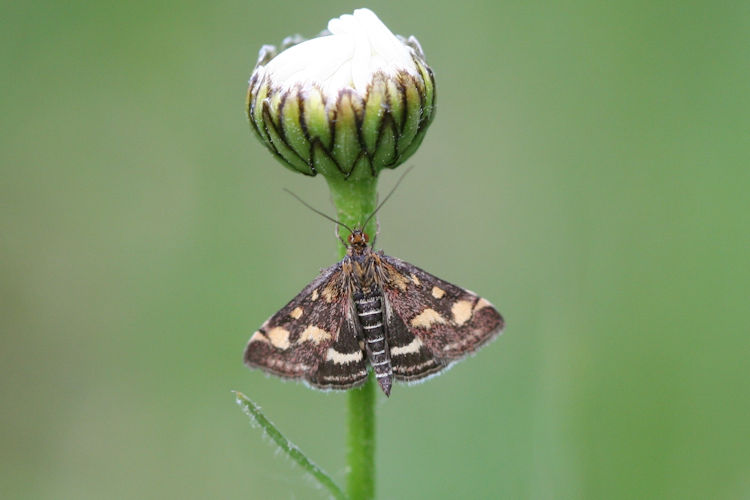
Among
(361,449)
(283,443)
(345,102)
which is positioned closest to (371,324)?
(361,449)

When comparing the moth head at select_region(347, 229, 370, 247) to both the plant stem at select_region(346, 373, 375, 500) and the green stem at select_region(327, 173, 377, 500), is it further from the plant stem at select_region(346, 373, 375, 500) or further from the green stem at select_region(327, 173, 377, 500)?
A: the plant stem at select_region(346, 373, 375, 500)

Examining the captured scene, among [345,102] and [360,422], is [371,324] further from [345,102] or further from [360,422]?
[345,102]

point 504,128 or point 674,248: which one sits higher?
point 504,128

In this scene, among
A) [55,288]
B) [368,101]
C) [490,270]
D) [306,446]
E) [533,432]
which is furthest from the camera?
[55,288]

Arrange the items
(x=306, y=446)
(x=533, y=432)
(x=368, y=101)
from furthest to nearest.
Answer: (x=306, y=446), (x=533, y=432), (x=368, y=101)

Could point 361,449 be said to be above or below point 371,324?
below

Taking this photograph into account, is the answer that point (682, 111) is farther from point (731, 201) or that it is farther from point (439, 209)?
point (439, 209)

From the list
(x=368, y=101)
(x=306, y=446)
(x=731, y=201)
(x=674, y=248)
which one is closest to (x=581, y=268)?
(x=674, y=248)

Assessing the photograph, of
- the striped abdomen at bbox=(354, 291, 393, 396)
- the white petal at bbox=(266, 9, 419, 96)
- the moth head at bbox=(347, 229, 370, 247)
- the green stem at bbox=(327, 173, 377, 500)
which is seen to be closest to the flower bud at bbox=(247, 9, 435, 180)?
the white petal at bbox=(266, 9, 419, 96)

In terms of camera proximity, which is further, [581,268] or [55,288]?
[55,288]
